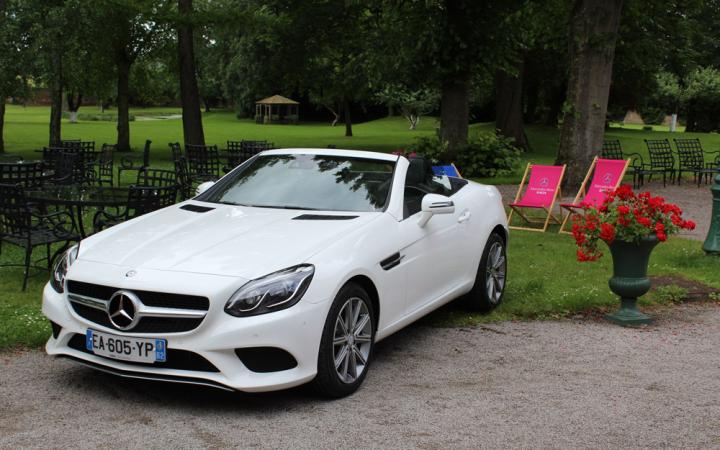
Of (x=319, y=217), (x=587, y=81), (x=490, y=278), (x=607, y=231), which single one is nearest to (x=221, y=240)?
(x=319, y=217)

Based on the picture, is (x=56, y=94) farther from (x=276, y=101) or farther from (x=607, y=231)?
(x=276, y=101)

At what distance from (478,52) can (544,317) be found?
52.2 feet

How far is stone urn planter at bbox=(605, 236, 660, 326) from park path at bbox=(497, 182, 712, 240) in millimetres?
6118

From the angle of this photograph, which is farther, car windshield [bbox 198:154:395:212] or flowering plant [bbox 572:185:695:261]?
flowering plant [bbox 572:185:695:261]

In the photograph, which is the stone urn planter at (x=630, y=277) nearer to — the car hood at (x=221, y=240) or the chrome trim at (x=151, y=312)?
the car hood at (x=221, y=240)

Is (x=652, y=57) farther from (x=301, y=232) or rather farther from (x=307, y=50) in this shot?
(x=301, y=232)

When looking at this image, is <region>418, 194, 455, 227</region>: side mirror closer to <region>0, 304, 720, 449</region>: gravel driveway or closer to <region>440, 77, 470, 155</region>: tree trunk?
<region>0, 304, 720, 449</region>: gravel driveway

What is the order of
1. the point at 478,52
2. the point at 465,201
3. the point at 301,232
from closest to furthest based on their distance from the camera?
the point at 301,232
the point at 465,201
the point at 478,52

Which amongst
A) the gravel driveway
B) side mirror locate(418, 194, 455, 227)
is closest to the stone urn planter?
the gravel driveway

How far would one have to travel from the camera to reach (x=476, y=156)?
22844 millimetres

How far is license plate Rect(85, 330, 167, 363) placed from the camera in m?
4.62

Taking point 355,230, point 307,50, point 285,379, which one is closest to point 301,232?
point 355,230

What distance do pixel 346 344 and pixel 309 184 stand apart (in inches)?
66.2

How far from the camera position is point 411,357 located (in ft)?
20.0
